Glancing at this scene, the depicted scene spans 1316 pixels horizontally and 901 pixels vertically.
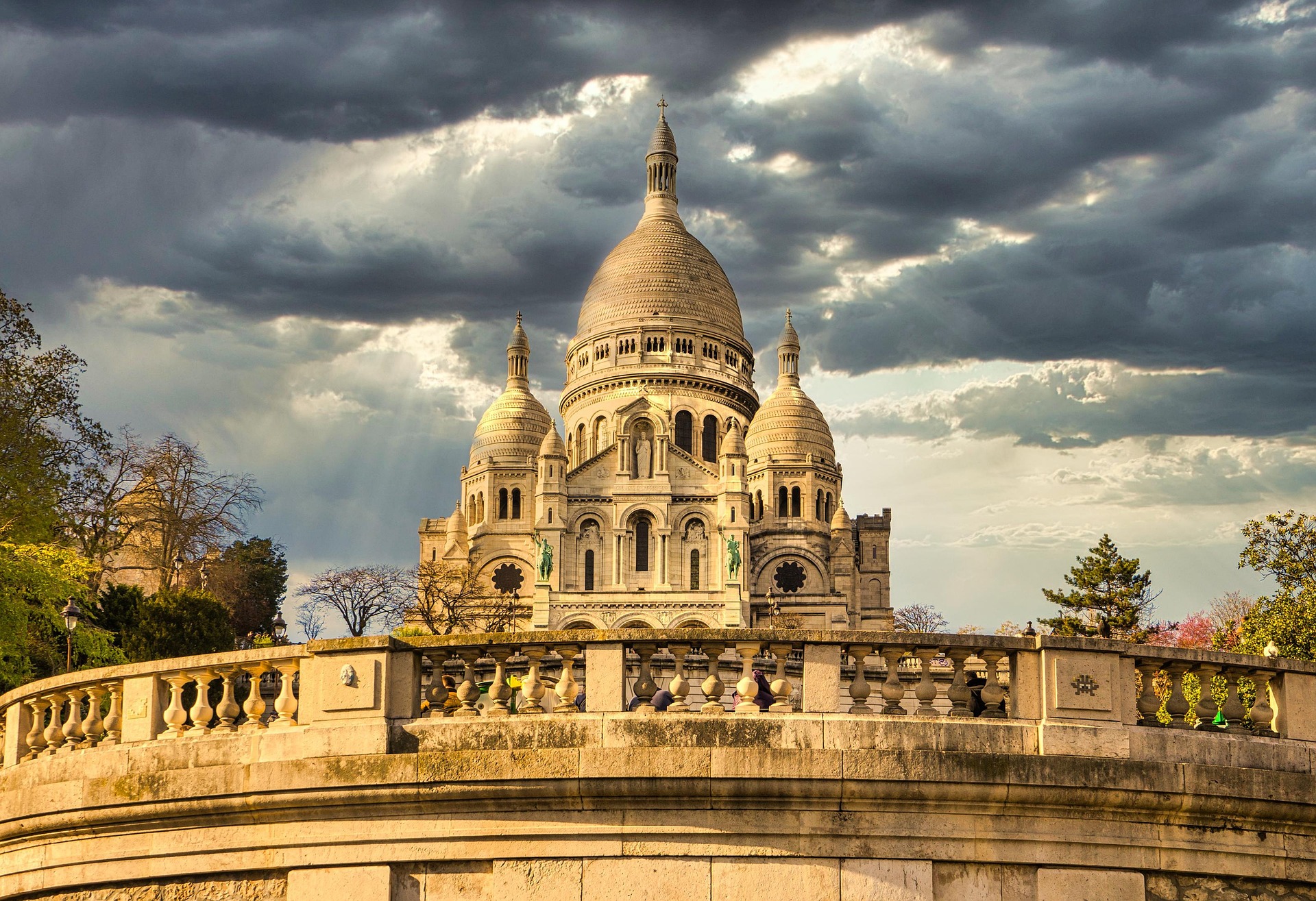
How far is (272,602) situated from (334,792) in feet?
205

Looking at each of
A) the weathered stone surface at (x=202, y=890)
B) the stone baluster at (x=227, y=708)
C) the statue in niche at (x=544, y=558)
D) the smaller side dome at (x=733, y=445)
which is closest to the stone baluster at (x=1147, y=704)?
the weathered stone surface at (x=202, y=890)

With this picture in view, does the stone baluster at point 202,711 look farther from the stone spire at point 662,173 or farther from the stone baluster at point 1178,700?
the stone spire at point 662,173

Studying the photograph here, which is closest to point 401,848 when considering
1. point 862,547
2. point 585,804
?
point 585,804

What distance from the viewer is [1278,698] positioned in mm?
9578

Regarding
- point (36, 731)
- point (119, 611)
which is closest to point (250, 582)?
point (119, 611)

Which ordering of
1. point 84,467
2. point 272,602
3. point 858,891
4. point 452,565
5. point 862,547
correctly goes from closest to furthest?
point 858,891 → point 84,467 → point 272,602 → point 452,565 → point 862,547

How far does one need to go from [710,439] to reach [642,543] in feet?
57.0

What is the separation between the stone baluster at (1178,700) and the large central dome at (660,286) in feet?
326

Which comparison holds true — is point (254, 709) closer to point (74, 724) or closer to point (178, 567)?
point (74, 724)

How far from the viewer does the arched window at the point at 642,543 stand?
3553 inches

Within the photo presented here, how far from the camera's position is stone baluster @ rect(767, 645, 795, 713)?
9.34m

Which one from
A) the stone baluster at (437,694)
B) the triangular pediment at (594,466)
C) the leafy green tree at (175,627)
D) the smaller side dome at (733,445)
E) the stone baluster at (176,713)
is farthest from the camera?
the triangular pediment at (594,466)

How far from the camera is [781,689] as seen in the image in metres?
9.38

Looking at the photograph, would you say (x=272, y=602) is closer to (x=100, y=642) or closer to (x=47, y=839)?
(x=100, y=642)
